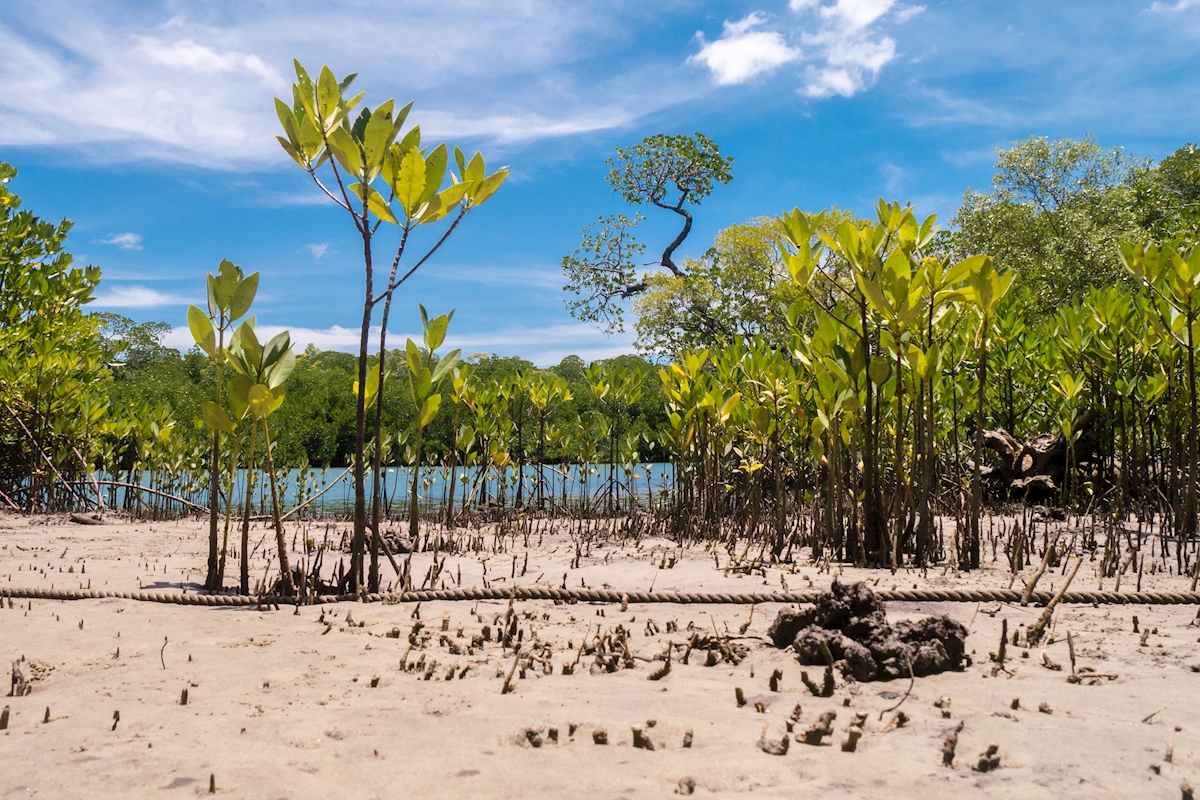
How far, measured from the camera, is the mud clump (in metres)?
2.14

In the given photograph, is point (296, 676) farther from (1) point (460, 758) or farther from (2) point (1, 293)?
(2) point (1, 293)

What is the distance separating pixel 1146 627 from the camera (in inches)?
103

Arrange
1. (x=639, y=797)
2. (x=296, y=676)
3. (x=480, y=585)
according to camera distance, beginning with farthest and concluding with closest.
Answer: (x=480, y=585) → (x=296, y=676) → (x=639, y=797)

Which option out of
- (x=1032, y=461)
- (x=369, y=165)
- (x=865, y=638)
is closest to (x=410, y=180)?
(x=369, y=165)

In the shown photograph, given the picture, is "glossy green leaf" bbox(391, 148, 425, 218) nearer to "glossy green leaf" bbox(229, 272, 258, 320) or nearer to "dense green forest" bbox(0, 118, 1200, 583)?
"dense green forest" bbox(0, 118, 1200, 583)

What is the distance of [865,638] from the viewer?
90.3 inches

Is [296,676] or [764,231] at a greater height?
[764,231]

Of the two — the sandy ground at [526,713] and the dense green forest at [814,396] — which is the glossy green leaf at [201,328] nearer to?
the dense green forest at [814,396]

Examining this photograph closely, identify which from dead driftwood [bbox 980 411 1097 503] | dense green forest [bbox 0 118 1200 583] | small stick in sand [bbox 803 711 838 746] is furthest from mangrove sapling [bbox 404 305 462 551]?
dead driftwood [bbox 980 411 1097 503]

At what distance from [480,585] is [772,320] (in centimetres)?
1145

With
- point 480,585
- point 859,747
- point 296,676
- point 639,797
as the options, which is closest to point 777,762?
point 859,747

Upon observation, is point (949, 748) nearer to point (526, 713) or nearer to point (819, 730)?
point (819, 730)

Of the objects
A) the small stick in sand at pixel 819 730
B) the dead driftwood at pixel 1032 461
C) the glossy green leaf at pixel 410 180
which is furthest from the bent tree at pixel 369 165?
the dead driftwood at pixel 1032 461

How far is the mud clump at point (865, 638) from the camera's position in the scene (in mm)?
2139
